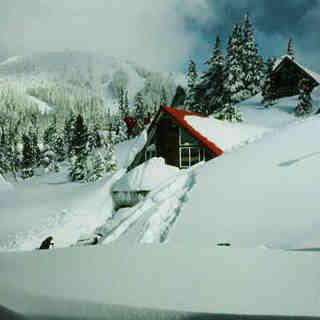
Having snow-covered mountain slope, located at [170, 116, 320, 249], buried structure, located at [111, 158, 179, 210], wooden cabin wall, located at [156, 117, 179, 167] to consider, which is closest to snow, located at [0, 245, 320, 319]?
snow-covered mountain slope, located at [170, 116, 320, 249]

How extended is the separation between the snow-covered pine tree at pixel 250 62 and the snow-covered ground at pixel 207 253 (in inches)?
1349

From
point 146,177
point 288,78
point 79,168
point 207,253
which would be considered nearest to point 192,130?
point 146,177

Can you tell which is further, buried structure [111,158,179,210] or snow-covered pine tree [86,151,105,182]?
snow-covered pine tree [86,151,105,182]

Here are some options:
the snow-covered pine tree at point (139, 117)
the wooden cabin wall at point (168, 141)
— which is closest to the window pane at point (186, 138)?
the wooden cabin wall at point (168, 141)

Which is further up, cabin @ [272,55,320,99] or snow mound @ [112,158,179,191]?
cabin @ [272,55,320,99]

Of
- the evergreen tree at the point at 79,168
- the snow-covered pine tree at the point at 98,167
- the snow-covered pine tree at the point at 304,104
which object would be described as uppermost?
the snow-covered pine tree at the point at 304,104

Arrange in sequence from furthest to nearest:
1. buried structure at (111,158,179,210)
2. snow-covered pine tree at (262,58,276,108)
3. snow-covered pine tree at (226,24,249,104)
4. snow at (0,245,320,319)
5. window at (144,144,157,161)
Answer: snow-covered pine tree at (226,24,249,104) → snow-covered pine tree at (262,58,276,108) → window at (144,144,157,161) → buried structure at (111,158,179,210) → snow at (0,245,320,319)

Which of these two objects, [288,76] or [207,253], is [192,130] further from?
[288,76]

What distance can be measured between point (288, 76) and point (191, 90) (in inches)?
679

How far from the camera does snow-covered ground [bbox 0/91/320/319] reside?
60.9 inches

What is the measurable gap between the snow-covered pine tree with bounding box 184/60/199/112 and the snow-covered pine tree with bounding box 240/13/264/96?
959cm

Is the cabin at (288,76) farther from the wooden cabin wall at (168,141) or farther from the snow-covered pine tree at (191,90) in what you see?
the wooden cabin wall at (168,141)

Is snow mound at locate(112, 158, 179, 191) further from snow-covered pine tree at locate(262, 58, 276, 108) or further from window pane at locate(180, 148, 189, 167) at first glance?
snow-covered pine tree at locate(262, 58, 276, 108)

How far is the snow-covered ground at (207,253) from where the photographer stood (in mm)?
1547
